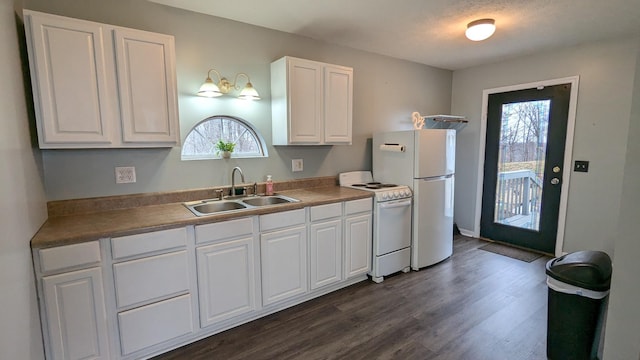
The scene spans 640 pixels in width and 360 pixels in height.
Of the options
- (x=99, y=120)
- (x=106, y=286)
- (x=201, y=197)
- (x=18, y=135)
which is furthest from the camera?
(x=201, y=197)

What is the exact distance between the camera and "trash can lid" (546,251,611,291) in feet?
5.65

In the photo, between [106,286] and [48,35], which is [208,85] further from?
[106,286]

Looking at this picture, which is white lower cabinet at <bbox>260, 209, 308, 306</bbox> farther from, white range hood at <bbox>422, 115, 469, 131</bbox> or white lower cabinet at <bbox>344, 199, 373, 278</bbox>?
white range hood at <bbox>422, 115, 469, 131</bbox>

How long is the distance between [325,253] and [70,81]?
2.17 metres

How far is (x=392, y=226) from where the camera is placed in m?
3.08

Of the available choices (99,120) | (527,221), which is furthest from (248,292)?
(527,221)

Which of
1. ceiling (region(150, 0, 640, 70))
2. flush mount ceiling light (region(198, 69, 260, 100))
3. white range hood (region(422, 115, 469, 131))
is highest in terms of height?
ceiling (region(150, 0, 640, 70))

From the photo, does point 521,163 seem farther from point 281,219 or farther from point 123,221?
point 123,221

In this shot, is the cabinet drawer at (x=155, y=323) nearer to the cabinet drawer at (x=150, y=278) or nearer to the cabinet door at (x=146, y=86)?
the cabinet drawer at (x=150, y=278)

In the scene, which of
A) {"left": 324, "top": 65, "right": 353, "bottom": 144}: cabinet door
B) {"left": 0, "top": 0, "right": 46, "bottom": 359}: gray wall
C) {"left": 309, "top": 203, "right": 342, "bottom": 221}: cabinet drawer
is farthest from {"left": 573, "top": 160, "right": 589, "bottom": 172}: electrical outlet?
{"left": 0, "top": 0, "right": 46, "bottom": 359}: gray wall

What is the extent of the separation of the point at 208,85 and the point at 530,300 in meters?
3.31

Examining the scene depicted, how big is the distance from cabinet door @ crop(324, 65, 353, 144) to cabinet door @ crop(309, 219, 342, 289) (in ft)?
2.91

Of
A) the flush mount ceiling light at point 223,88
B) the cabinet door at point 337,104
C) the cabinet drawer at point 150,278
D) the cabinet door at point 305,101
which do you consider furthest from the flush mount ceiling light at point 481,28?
the cabinet drawer at point 150,278

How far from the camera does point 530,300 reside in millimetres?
2672
